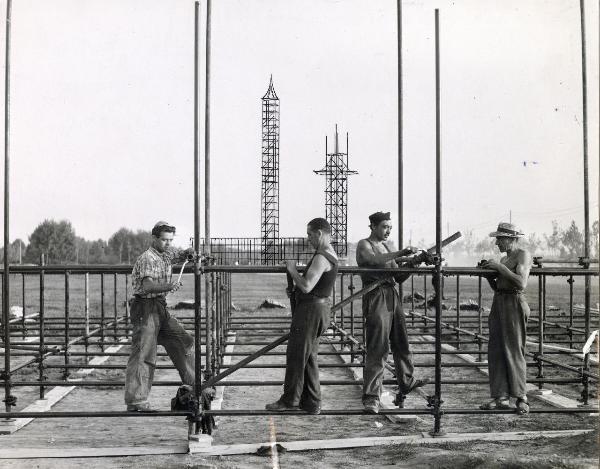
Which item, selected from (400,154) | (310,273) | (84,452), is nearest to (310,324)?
(310,273)

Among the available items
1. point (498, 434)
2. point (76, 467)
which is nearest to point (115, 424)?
point (76, 467)

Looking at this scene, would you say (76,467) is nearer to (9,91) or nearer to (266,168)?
(9,91)

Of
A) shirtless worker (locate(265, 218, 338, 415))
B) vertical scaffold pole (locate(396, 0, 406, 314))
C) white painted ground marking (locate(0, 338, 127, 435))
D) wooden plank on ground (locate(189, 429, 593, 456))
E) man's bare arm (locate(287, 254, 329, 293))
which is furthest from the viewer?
vertical scaffold pole (locate(396, 0, 406, 314))

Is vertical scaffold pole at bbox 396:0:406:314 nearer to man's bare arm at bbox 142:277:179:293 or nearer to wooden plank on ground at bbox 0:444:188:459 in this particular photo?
man's bare arm at bbox 142:277:179:293

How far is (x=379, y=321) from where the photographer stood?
666 centimetres

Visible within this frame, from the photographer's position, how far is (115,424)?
A: 27.2 ft

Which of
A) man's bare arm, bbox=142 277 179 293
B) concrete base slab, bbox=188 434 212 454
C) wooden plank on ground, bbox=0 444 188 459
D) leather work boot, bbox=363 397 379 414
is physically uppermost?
man's bare arm, bbox=142 277 179 293

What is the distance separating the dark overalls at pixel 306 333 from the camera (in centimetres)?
607

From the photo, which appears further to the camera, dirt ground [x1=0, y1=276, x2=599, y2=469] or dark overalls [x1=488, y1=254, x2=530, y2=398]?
dark overalls [x1=488, y1=254, x2=530, y2=398]

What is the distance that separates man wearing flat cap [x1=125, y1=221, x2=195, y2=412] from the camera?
22.3ft

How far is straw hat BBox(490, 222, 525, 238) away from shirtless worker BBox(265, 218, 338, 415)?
1.75 metres

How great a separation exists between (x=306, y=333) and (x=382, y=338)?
918mm

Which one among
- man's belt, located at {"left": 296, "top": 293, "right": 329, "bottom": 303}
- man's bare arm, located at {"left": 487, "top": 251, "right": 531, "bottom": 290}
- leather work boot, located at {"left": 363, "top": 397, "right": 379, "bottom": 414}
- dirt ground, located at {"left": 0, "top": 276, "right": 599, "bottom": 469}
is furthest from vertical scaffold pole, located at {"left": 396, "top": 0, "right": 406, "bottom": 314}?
man's belt, located at {"left": 296, "top": 293, "right": 329, "bottom": 303}

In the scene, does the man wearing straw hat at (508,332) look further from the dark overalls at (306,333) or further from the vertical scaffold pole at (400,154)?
the dark overalls at (306,333)
